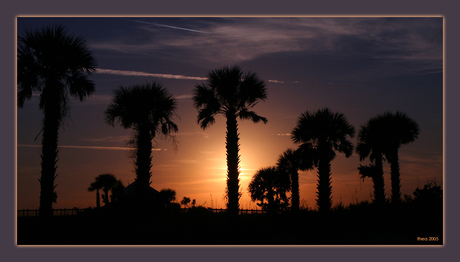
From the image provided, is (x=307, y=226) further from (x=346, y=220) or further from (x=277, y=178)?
(x=277, y=178)

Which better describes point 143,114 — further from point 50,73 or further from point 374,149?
point 374,149

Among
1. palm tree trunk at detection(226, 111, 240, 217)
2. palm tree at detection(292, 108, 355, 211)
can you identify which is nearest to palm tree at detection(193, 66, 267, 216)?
palm tree trunk at detection(226, 111, 240, 217)

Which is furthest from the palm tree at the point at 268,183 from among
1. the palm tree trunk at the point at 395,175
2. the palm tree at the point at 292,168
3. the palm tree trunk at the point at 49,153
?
the palm tree trunk at the point at 49,153

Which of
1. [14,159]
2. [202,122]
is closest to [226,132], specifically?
[202,122]

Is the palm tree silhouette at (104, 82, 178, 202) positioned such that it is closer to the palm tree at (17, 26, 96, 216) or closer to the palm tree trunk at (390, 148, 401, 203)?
the palm tree at (17, 26, 96, 216)

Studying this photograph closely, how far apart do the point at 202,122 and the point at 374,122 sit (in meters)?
16.2

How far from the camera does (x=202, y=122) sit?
2352 cm

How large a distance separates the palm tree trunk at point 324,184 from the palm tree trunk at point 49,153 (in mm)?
18943

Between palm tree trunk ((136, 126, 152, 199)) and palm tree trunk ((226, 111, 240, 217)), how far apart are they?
5.20m

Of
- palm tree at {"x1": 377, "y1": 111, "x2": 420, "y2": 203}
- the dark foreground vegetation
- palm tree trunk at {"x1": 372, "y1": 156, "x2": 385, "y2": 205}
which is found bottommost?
the dark foreground vegetation

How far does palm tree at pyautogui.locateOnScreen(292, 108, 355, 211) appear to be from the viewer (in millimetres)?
28719

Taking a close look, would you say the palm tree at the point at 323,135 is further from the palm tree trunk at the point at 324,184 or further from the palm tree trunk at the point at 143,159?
the palm tree trunk at the point at 143,159

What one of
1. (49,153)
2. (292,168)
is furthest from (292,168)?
(49,153)

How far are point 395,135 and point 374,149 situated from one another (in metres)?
2.30
